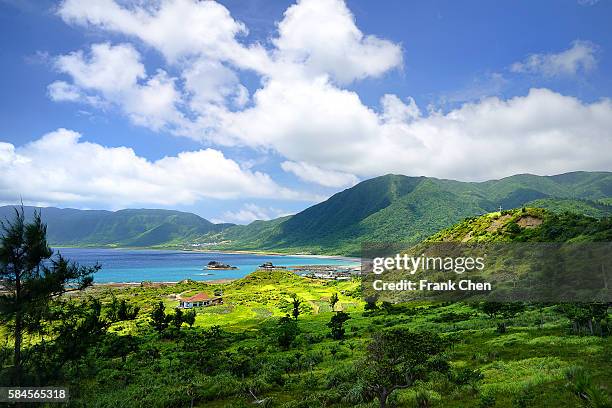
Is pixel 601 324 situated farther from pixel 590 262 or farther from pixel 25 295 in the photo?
pixel 25 295

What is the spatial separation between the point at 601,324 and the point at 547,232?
62.6 meters

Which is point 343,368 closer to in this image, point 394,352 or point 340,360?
point 340,360

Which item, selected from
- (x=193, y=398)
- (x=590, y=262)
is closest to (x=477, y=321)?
(x=590, y=262)

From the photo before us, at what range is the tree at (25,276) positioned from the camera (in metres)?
19.6

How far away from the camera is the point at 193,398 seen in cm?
2875

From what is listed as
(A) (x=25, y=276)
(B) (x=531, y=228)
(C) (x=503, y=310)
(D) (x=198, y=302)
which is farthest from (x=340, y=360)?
(D) (x=198, y=302)

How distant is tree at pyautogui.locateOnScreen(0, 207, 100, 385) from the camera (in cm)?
1961

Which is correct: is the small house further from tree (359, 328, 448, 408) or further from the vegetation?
tree (359, 328, 448, 408)

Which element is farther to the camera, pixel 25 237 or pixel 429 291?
pixel 429 291

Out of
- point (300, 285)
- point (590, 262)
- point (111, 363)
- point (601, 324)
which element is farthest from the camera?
point (300, 285)

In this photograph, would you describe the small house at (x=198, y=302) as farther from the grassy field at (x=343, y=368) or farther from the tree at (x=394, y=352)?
the tree at (x=394, y=352)

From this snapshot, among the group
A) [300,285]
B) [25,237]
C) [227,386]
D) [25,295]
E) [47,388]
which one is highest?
[25,237]

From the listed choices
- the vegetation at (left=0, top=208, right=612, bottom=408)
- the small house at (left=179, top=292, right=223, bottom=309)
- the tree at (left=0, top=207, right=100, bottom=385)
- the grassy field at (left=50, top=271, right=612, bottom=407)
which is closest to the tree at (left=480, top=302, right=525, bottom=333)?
the vegetation at (left=0, top=208, right=612, bottom=408)

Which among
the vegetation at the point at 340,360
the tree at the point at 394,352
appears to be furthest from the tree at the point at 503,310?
the tree at the point at 394,352
